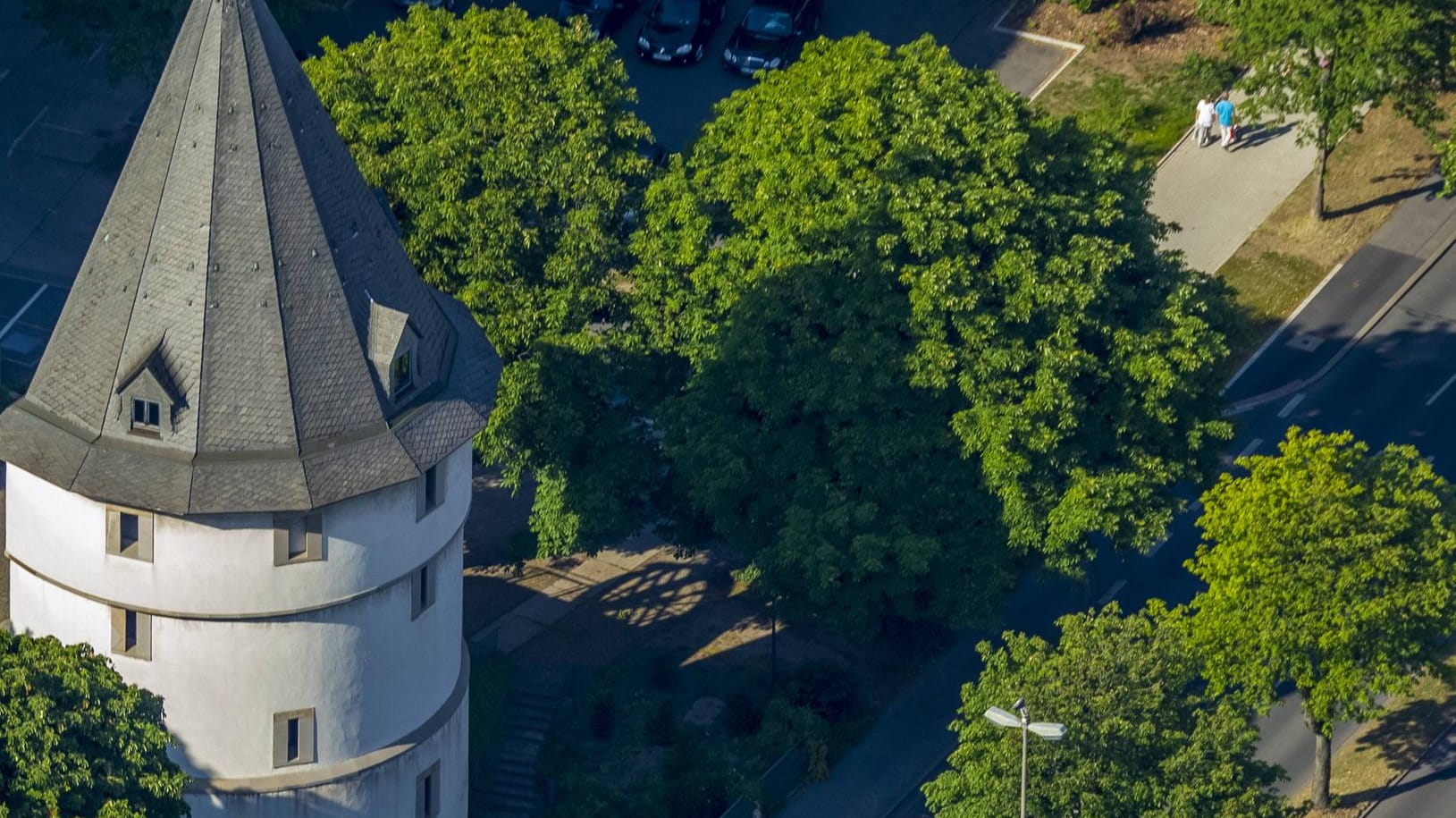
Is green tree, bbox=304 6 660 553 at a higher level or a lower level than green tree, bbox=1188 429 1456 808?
higher

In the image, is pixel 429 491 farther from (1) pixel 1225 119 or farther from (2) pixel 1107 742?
(1) pixel 1225 119

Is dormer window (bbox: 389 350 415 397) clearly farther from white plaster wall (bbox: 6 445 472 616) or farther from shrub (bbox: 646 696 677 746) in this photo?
shrub (bbox: 646 696 677 746)

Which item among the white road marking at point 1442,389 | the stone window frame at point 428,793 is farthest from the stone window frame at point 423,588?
the white road marking at point 1442,389

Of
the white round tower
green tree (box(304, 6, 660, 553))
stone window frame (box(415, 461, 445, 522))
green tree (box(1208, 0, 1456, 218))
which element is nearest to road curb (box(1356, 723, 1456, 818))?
green tree (box(304, 6, 660, 553))

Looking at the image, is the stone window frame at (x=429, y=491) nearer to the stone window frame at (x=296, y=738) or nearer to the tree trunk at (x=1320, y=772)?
the stone window frame at (x=296, y=738)

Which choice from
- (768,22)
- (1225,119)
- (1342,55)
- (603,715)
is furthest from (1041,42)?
(603,715)
